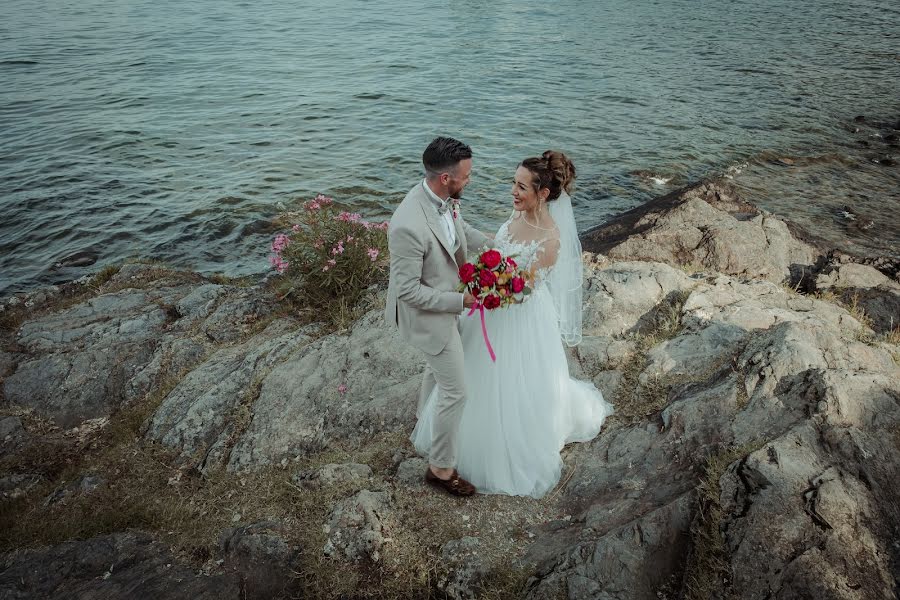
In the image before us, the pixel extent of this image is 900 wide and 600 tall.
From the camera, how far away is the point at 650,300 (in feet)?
24.5

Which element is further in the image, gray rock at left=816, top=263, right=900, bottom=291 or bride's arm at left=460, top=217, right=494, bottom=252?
gray rock at left=816, top=263, right=900, bottom=291

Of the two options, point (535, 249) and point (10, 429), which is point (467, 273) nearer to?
point (535, 249)

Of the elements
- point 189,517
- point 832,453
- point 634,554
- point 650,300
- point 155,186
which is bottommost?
point 155,186

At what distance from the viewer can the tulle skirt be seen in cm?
521

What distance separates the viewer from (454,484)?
515 centimetres

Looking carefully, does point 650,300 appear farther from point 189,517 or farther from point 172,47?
point 172,47

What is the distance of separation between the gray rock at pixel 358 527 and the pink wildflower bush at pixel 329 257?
3583 millimetres

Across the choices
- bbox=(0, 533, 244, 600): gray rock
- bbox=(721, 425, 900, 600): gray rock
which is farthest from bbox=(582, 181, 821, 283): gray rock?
bbox=(0, 533, 244, 600): gray rock

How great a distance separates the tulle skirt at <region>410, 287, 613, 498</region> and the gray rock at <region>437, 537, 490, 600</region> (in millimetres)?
692

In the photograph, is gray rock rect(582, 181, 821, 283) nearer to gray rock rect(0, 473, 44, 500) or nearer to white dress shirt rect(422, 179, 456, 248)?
white dress shirt rect(422, 179, 456, 248)

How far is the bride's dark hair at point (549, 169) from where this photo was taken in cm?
497

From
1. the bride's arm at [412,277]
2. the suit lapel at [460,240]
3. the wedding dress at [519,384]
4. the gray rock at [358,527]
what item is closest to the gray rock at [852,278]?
the wedding dress at [519,384]

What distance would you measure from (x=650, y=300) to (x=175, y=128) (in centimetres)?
1673

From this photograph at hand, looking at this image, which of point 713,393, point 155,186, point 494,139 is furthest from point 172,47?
point 713,393
